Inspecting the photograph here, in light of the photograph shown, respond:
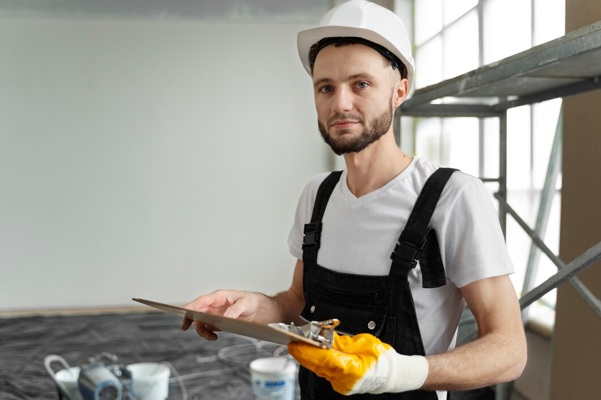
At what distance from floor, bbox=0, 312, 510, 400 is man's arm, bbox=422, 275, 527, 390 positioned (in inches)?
79.8

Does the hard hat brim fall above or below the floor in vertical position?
above

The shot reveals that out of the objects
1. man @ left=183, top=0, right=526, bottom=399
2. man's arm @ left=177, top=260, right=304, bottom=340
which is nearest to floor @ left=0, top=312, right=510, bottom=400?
man's arm @ left=177, top=260, right=304, bottom=340

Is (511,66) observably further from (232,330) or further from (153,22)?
(153,22)

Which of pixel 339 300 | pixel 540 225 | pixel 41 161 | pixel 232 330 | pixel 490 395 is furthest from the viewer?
pixel 41 161

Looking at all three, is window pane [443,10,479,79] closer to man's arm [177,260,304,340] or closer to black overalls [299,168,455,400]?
man's arm [177,260,304,340]

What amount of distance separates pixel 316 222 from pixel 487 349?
1.75 feet

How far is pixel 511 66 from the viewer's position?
1697mm

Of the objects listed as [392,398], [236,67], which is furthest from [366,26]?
[236,67]

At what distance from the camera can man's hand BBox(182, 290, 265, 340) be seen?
1407 millimetres

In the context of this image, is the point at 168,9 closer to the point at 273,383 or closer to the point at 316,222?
the point at 273,383

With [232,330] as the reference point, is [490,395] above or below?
below

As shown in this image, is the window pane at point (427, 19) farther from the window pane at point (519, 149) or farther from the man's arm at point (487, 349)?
the man's arm at point (487, 349)

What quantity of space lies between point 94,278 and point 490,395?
3713 millimetres

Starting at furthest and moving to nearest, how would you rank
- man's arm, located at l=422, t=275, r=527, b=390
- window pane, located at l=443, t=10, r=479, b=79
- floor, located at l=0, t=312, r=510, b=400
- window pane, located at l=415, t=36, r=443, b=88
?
window pane, located at l=415, t=36, r=443, b=88
window pane, located at l=443, t=10, r=479, b=79
floor, located at l=0, t=312, r=510, b=400
man's arm, located at l=422, t=275, r=527, b=390
